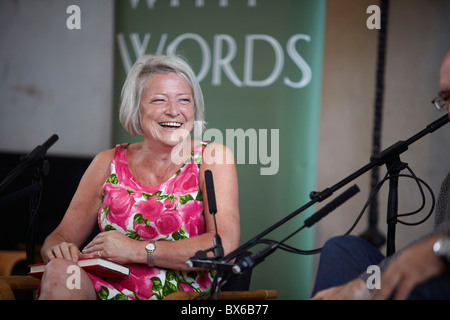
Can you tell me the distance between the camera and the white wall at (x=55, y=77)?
3908 millimetres

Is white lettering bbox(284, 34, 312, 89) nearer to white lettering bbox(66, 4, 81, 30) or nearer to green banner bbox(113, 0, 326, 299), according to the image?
green banner bbox(113, 0, 326, 299)

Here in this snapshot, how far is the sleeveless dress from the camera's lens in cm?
205

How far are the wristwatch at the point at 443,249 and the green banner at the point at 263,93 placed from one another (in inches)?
94.5

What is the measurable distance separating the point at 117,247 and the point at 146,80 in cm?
77

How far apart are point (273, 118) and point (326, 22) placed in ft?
2.38

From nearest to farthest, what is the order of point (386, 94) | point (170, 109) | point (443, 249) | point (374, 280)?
point (443, 249), point (374, 280), point (170, 109), point (386, 94)

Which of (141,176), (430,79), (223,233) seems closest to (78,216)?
(141,176)

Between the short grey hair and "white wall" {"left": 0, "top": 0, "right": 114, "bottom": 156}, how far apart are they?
1574mm

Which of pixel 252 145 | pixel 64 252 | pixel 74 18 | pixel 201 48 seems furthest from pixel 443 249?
pixel 74 18

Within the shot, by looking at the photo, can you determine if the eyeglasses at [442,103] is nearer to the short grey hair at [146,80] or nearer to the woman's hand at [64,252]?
the short grey hair at [146,80]

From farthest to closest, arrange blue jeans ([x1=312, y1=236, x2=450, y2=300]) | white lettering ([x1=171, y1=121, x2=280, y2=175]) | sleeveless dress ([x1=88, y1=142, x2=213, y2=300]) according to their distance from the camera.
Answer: white lettering ([x1=171, y1=121, x2=280, y2=175]) < sleeveless dress ([x1=88, y1=142, x2=213, y2=300]) < blue jeans ([x1=312, y1=236, x2=450, y2=300])

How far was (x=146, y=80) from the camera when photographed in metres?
2.36

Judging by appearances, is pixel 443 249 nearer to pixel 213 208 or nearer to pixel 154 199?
pixel 213 208

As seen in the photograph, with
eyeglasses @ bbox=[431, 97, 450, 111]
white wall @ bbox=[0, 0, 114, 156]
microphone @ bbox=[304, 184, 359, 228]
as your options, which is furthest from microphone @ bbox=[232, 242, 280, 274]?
white wall @ bbox=[0, 0, 114, 156]
